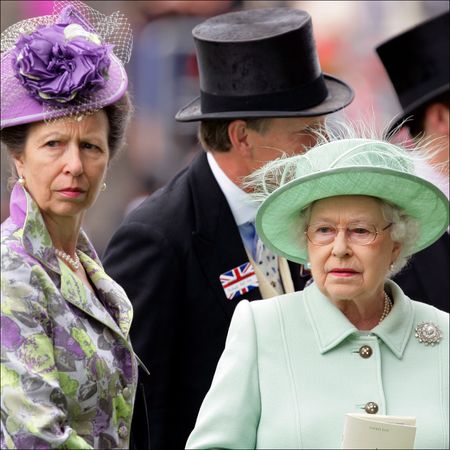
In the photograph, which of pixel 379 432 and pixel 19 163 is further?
pixel 19 163

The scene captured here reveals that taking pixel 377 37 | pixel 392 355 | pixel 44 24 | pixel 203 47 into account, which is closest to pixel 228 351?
pixel 392 355

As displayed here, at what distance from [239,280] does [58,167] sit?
57.6 inches

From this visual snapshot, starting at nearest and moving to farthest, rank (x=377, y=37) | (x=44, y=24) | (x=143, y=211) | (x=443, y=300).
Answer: (x=44, y=24)
(x=143, y=211)
(x=443, y=300)
(x=377, y=37)

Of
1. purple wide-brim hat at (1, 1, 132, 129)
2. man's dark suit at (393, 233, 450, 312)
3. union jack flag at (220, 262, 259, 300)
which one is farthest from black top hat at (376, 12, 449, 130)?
purple wide-brim hat at (1, 1, 132, 129)

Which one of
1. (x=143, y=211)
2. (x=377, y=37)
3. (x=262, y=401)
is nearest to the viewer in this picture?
(x=262, y=401)

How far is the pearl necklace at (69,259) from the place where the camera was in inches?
198

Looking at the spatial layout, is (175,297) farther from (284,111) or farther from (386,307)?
(386,307)

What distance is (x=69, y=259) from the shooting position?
5.09m

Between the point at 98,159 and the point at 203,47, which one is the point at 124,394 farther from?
the point at 203,47

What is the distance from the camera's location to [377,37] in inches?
443

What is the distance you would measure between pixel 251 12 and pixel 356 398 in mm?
2605

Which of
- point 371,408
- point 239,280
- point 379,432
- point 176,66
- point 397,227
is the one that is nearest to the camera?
point 379,432

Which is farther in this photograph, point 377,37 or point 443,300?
point 377,37

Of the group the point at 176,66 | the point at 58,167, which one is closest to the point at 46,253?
the point at 58,167
